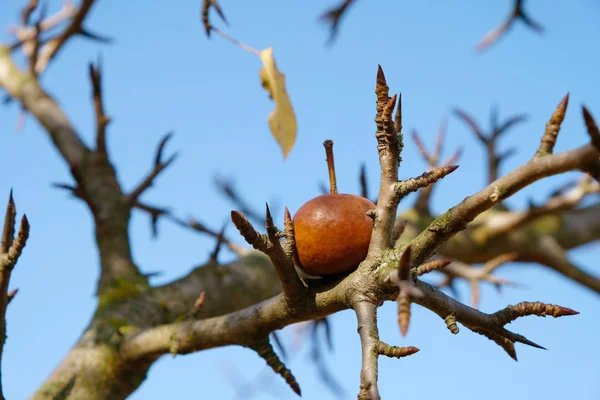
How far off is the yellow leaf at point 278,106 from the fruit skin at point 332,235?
7.8 inches

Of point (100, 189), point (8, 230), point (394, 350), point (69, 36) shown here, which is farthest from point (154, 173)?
point (394, 350)

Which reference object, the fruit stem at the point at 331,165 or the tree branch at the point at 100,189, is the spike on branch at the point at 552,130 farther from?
the tree branch at the point at 100,189

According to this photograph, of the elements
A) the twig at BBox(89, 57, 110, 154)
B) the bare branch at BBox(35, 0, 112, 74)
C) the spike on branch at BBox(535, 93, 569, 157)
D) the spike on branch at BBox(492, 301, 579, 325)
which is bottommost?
the spike on branch at BBox(492, 301, 579, 325)

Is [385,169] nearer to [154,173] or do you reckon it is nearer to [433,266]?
[433,266]

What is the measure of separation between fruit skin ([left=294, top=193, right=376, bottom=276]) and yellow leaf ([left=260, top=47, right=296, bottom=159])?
0.20m

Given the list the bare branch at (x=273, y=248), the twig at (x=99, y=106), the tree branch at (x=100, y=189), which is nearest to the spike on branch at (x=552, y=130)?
the bare branch at (x=273, y=248)

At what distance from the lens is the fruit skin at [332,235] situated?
1.58 metres

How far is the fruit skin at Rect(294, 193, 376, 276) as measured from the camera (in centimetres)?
158

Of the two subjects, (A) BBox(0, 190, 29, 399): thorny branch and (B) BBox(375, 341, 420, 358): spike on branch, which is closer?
(B) BBox(375, 341, 420, 358): spike on branch

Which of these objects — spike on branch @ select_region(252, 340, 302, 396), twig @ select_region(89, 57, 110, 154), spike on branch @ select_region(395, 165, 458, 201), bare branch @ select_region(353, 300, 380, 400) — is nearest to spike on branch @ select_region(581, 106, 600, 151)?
spike on branch @ select_region(395, 165, 458, 201)

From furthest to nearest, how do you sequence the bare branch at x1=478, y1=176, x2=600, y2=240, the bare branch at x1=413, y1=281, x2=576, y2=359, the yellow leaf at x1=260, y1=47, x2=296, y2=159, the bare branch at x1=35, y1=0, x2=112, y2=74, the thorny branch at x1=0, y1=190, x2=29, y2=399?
the bare branch at x1=35, y1=0, x2=112, y2=74
the bare branch at x1=478, y1=176, x2=600, y2=240
the thorny branch at x1=0, y1=190, x2=29, y2=399
the yellow leaf at x1=260, y1=47, x2=296, y2=159
the bare branch at x1=413, y1=281, x2=576, y2=359

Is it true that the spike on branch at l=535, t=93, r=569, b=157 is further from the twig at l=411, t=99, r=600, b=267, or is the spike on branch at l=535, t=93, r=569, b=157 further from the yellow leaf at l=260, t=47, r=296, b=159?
the yellow leaf at l=260, t=47, r=296, b=159

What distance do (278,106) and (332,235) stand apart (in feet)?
1.21

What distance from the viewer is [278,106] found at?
1625 mm
